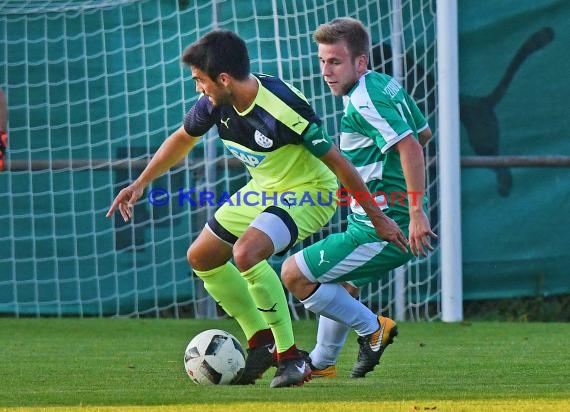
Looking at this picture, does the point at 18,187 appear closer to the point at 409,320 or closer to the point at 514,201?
the point at 409,320

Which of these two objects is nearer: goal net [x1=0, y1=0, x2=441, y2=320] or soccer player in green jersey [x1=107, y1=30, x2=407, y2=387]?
soccer player in green jersey [x1=107, y1=30, x2=407, y2=387]

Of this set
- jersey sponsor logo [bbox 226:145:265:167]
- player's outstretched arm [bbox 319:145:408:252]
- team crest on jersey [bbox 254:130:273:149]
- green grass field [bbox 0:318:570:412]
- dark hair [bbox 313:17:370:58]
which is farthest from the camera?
dark hair [bbox 313:17:370:58]

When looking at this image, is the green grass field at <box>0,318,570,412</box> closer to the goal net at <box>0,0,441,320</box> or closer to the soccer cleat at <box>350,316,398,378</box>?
the soccer cleat at <box>350,316,398,378</box>

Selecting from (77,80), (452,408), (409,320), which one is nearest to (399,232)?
(452,408)

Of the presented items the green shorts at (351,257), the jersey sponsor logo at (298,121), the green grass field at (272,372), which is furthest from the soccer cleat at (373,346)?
the jersey sponsor logo at (298,121)

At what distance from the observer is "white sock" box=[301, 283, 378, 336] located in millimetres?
5445

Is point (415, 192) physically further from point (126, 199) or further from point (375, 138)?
point (126, 199)

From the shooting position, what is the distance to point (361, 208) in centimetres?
552

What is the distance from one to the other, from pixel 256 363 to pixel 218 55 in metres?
1.29

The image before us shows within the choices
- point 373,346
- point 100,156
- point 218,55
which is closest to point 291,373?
point 373,346

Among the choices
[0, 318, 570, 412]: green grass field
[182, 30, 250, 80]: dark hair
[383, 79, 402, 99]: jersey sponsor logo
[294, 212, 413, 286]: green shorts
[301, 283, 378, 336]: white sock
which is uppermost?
[182, 30, 250, 80]: dark hair

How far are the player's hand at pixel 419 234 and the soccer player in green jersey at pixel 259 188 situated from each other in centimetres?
4

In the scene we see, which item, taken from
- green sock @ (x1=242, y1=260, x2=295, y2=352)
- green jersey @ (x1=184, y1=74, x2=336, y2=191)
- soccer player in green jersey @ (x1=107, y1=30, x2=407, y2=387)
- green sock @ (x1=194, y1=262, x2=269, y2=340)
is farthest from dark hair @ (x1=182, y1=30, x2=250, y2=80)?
green sock @ (x1=194, y1=262, x2=269, y2=340)

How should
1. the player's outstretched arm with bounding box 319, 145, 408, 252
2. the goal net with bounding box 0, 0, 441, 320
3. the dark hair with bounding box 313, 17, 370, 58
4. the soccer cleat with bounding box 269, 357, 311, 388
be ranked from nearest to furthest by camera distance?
the player's outstretched arm with bounding box 319, 145, 408, 252
the soccer cleat with bounding box 269, 357, 311, 388
the dark hair with bounding box 313, 17, 370, 58
the goal net with bounding box 0, 0, 441, 320
